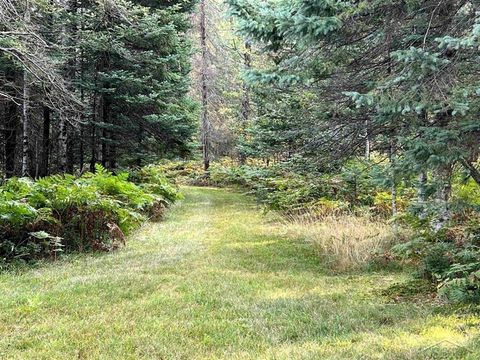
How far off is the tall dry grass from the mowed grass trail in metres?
0.35

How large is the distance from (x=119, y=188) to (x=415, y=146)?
6.75 meters

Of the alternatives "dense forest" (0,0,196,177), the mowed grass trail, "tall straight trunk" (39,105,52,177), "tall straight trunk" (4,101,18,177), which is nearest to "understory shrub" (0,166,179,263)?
the mowed grass trail

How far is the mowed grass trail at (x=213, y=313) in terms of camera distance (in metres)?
3.55

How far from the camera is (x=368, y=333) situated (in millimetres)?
3928

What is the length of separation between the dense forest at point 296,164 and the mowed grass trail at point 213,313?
0.05 m

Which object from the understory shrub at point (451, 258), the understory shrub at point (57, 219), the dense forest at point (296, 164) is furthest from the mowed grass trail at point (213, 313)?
the understory shrub at point (57, 219)

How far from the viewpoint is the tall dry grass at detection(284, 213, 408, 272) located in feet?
22.5

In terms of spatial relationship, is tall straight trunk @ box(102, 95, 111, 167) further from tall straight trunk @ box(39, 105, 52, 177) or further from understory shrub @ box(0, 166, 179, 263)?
understory shrub @ box(0, 166, 179, 263)

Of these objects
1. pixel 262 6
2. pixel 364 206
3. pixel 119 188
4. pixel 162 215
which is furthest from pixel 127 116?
pixel 262 6

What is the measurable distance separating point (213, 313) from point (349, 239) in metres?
3.79

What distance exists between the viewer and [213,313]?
4.50 m

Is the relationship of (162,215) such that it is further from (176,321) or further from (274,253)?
(176,321)

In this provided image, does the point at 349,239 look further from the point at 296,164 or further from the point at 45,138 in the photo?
the point at 45,138

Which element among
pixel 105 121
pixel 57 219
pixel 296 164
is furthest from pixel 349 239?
pixel 105 121
